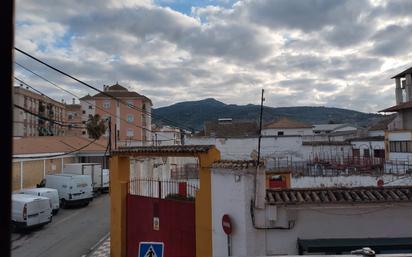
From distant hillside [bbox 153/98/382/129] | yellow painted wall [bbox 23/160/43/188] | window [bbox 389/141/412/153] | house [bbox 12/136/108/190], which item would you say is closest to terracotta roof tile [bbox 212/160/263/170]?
house [bbox 12/136/108/190]

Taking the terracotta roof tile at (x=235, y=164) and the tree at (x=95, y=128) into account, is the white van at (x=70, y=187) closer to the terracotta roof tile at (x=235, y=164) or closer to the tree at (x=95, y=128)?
the terracotta roof tile at (x=235, y=164)

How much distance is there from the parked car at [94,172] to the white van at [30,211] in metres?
8.77

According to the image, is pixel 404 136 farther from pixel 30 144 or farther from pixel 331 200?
pixel 30 144

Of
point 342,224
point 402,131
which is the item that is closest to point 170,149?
point 342,224

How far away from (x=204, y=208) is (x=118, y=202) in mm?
4191

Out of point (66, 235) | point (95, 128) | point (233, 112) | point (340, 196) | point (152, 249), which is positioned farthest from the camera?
point (233, 112)

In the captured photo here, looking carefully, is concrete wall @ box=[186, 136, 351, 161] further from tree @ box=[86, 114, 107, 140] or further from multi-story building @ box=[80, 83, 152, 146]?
multi-story building @ box=[80, 83, 152, 146]

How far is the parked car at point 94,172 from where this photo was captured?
1053 inches

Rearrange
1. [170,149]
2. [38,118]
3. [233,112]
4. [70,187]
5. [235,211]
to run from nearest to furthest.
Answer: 1. [235,211]
2. [170,149]
3. [70,187]
4. [38,118]
5. [233,112]

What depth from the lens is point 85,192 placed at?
23250mm

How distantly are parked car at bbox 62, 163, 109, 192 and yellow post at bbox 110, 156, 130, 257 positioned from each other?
13.6 metres

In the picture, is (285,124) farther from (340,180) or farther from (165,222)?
(165,222)

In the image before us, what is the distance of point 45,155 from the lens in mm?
27438

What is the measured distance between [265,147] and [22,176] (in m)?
21.3
